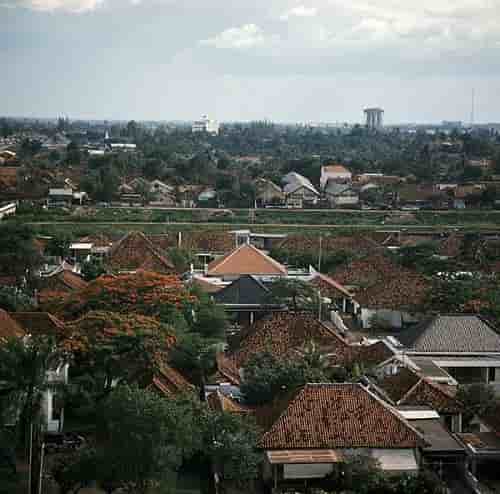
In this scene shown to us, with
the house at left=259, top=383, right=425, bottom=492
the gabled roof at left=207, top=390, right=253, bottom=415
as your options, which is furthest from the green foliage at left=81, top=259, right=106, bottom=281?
the house at left=259, top=383, right=425, bottom=492

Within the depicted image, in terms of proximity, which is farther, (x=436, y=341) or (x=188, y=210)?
(x=188, y=210)

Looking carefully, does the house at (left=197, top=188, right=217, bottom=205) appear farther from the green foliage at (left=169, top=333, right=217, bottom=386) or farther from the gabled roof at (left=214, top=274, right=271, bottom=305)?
the green foliage at (left=169, top=333, right=217, bottom=386)

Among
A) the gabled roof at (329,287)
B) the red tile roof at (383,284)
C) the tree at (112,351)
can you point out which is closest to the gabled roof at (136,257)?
the gabled roof at (329,287)

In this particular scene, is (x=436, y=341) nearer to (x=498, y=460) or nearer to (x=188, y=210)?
(x=498, y=460)

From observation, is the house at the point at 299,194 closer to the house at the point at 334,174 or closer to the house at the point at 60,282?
the house at the point at 334,174

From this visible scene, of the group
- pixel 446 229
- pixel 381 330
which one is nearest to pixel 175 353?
pixel 381 330

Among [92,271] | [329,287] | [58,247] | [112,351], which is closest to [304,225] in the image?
[58,247]
